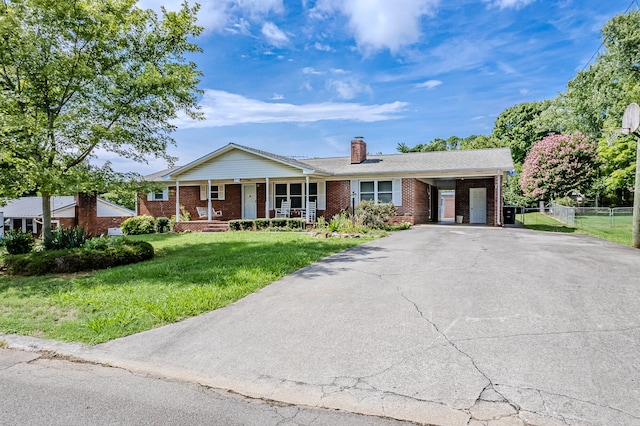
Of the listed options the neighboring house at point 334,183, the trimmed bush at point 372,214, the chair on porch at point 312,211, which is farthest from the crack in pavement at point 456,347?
the chair on porch at point 312,211

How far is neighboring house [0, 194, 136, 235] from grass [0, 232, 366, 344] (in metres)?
17.1

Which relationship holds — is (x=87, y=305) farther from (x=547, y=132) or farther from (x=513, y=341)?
(x=547, y=132)

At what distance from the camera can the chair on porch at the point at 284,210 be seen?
21867 mm

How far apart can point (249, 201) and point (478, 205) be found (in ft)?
44.8

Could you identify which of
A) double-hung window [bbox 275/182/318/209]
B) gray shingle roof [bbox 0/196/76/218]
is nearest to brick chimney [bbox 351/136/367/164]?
double-hung window [bbox 275/182/318/209]

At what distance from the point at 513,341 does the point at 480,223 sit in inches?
748

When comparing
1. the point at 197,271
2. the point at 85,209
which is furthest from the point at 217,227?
the point at 85,209

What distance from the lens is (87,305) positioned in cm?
601

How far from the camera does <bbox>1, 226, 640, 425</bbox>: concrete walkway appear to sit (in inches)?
124

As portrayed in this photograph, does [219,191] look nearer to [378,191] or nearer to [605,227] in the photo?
[378,191]

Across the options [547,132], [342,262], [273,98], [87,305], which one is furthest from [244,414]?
[547,132]

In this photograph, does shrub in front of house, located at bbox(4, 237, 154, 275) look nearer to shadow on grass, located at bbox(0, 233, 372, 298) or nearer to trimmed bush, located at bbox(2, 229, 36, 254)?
shadow on grass, located at bbox(0, 233, 372, 298)

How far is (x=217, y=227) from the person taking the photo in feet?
66.7

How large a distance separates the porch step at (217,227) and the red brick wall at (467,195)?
525 inches
